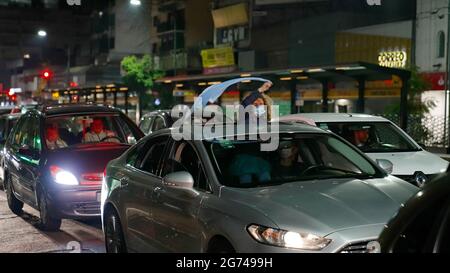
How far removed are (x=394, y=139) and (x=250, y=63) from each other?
36.5 m

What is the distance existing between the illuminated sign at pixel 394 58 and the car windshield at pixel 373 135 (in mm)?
23066

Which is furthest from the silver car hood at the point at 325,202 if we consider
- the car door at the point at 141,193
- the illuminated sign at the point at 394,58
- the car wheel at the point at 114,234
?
the illuminated sign at the point at 394,58

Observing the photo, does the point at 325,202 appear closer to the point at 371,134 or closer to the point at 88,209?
the point at 88,209

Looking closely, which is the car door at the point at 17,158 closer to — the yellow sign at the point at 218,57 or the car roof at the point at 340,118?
the car roof at the point at 340,118

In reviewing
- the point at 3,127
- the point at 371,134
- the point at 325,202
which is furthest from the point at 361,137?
the point at 3,127

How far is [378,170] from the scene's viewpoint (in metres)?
5.88

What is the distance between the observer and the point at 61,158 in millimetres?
9164

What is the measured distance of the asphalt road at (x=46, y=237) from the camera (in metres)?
7.94

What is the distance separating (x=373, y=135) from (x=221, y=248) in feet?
19.3

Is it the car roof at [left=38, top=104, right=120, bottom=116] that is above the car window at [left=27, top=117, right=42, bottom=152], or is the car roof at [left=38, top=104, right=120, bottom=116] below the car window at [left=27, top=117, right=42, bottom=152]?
above

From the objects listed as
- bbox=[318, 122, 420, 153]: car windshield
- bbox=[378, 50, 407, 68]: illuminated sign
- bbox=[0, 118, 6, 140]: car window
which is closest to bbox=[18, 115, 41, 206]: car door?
bbox=[318, 122, 420, 153]: car windshield

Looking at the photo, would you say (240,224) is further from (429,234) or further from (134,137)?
(134,137)

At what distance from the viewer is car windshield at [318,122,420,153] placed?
32.3ft

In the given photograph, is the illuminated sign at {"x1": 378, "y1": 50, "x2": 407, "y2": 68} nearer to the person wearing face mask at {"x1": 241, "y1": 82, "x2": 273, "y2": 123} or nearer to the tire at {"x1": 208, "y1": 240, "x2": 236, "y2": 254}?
the person wearing face mask at {"x1": 241, "y1": 82, "x2": 273, "y2": 123}
